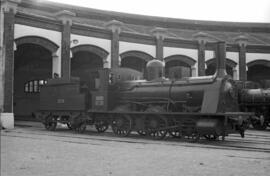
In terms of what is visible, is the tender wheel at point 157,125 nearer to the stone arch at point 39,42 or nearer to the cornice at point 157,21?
the stone arch at point 39,42

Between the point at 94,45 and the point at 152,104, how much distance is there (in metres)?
8.98

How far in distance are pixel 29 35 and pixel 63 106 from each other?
4.71m

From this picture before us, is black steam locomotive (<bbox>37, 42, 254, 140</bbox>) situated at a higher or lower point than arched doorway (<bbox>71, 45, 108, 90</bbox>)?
lower

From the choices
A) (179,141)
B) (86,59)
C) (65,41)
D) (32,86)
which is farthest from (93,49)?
(179,141)

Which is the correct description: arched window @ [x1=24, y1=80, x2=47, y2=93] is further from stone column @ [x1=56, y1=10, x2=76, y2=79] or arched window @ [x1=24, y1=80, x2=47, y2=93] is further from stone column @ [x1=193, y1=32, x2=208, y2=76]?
stone column @ [x1=193, y1=32, x2=208, y2=76]

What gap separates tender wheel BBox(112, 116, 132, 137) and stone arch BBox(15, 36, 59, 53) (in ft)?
23.5

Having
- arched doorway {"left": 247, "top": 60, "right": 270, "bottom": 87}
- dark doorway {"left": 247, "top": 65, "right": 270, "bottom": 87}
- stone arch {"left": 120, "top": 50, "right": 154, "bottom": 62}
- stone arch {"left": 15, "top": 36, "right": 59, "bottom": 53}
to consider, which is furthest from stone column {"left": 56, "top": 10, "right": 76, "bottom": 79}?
dark doorway {"left": 247, "top": 65, "right": 270, "bottom": 87}

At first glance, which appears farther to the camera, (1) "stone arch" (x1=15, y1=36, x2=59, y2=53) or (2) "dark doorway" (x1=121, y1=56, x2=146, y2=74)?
(2) "dark doorway" (x1=121, y1=56, x2=146, y2=74)

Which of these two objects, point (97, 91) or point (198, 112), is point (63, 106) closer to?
point (97, 91)

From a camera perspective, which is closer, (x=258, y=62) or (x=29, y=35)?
(x=29, y=35)

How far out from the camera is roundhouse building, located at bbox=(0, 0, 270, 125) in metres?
17.6

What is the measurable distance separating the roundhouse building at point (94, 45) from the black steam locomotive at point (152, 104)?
1367mm

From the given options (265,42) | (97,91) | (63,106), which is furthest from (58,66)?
(265,42)

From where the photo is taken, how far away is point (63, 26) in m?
19.8
